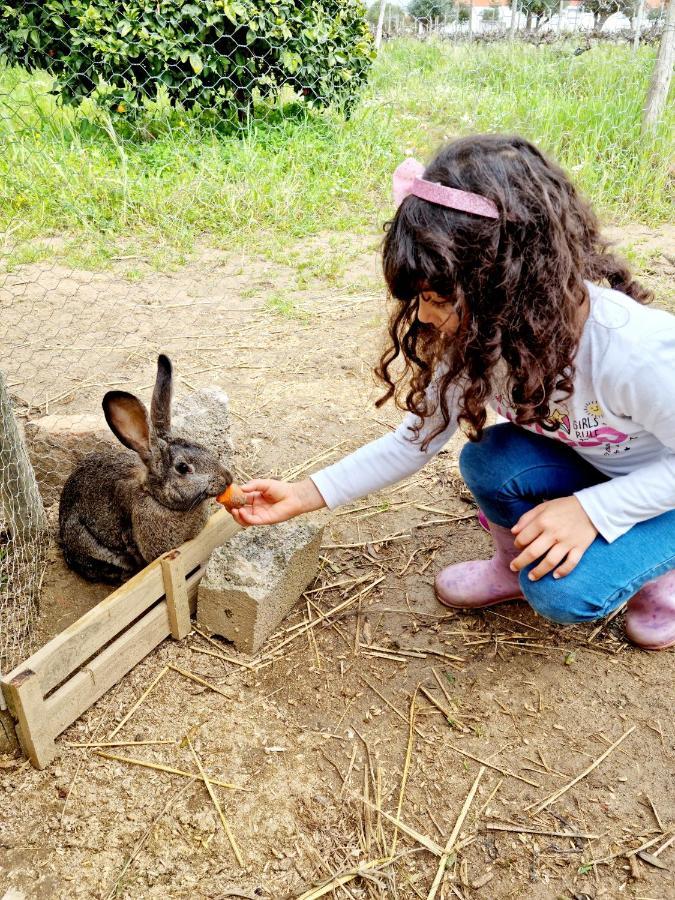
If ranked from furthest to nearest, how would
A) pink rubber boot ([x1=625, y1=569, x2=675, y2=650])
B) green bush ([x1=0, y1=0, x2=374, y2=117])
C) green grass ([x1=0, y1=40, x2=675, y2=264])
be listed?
green bush ([x1=0, y1=0, x2=374, y2=117]) < green grass ([x1=0, y1=40, x2=675, y2=264]) < pink rubber boot ([x1=625, y1=569, x2=675, y2=650])

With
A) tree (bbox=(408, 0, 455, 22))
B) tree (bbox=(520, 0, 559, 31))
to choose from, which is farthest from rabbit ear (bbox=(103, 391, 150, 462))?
tree (bbox=(408, 0, 455, 22))

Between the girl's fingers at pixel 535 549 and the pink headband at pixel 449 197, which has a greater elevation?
the pink headband at pixel 449 197

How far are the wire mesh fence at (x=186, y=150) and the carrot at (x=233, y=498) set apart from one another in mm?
1165

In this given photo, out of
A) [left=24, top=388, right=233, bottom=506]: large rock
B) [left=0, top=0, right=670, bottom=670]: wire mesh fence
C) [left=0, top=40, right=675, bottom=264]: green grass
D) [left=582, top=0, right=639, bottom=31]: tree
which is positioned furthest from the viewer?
[left=582, top=0, right=639, bottom=31]: tree

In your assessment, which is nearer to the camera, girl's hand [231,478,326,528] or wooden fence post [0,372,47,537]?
girl's hand [231,478,326,528]

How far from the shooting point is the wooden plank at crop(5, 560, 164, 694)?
1814mm

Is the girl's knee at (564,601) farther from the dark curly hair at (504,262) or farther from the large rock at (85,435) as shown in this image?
the large rock at (85,435)

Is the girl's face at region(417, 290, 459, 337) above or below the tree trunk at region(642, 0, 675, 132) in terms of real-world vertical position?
below

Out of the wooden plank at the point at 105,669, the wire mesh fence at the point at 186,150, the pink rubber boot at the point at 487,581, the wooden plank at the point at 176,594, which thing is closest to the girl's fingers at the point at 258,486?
the wooden plank at the point at 176,594

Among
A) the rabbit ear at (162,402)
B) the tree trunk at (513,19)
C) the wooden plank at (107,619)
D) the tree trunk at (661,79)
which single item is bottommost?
the wooden plank at (107,619)

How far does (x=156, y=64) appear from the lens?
16.7 feet

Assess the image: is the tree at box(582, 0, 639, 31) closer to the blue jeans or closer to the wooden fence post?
the blue jeans

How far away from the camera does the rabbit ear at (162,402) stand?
7.42 feet

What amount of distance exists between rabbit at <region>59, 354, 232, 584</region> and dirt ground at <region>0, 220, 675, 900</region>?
0.48 feet
